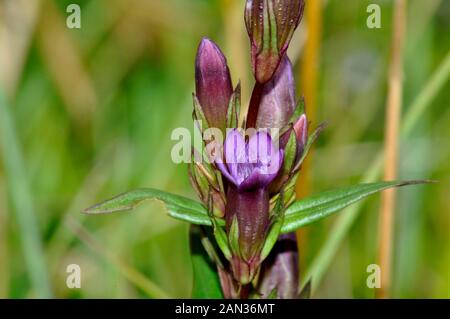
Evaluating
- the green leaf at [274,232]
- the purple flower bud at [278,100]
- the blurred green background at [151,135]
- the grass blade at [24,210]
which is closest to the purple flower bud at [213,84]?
the purple flower bud at [278,100]

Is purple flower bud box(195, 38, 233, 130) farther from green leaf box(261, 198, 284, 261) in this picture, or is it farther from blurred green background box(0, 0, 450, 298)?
blurred green background box(0, 0, 450, 298)

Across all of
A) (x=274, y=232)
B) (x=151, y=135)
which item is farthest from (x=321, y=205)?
(x=151, y=135)

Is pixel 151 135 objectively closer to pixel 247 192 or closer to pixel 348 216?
pixel 348 216

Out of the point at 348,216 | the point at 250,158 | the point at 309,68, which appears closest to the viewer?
the point at 250,158

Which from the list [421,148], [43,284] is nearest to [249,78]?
[421,148]

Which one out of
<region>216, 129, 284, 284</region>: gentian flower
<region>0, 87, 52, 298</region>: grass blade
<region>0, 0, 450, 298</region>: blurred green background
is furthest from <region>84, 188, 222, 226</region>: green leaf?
<region>0, 87, 52, 298</region>: grass blade

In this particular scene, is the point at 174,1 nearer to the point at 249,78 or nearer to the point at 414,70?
the point at 249,78
